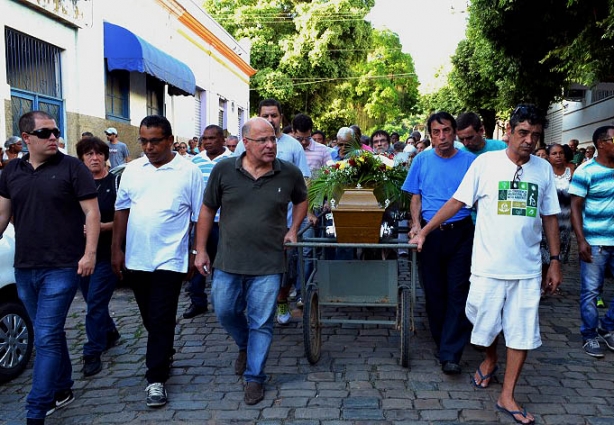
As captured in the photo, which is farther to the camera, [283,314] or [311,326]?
[283,314]

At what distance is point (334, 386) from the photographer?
15.1ft

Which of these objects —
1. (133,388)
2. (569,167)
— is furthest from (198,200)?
(569,167)

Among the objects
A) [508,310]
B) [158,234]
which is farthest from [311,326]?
[508,310]

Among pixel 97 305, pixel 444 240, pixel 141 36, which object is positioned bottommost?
pixel 97 305

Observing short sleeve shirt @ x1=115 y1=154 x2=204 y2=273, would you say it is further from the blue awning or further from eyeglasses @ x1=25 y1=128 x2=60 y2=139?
the blue awning

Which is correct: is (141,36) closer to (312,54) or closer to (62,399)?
(62,399)

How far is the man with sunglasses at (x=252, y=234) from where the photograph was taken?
4227 millimetres

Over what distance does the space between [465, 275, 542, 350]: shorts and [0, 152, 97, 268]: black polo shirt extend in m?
2.64

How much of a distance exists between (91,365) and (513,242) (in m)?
3.34

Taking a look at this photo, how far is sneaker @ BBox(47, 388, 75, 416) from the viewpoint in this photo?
13.8ft

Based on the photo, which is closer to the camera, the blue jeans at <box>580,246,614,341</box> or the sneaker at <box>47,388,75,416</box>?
the sneaker at <box>47,388,75,416</box>

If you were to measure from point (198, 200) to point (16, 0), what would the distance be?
8.11m

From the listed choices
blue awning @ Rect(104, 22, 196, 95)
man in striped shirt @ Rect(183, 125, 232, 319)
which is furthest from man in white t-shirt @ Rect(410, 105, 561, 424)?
blue awning @ Rect(104, 22, 196, 95)

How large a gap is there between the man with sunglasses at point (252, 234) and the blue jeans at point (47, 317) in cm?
90
